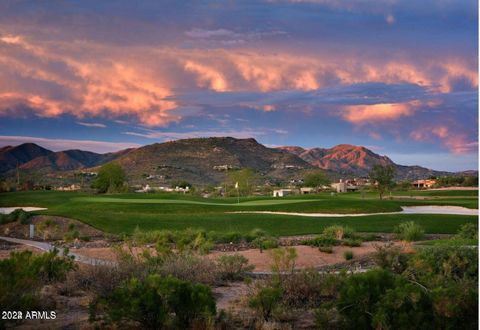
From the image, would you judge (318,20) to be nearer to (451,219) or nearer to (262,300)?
(262,300)

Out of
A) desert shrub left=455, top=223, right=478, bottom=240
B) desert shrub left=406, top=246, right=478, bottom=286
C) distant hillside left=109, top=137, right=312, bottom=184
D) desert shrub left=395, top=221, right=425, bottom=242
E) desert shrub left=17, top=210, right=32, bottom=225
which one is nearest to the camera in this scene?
desert shrub left=406, top=246, right=478, bottom=286

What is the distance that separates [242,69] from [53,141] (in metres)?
17.6

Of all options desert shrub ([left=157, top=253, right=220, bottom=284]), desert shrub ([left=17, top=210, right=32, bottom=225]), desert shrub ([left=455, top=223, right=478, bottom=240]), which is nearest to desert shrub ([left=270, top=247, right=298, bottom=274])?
desert shrub ([left=157, top=253, right=220, bottom=284])

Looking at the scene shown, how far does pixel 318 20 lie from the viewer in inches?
646

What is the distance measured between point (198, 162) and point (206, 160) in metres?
2.44

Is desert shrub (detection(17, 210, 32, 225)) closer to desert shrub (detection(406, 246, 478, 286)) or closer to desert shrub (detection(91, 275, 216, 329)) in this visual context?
desert shrub (detection(406, 246, 478, 286))

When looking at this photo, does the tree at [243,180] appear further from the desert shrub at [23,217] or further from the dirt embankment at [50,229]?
the dirt embankment at [50,229]

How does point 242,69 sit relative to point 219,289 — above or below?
above

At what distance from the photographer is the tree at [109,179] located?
7356cm

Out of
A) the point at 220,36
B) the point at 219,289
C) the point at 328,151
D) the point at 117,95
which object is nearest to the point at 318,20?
the point at 220,36

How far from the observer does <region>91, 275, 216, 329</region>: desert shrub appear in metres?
8.08

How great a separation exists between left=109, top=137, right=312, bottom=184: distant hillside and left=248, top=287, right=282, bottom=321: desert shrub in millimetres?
104607

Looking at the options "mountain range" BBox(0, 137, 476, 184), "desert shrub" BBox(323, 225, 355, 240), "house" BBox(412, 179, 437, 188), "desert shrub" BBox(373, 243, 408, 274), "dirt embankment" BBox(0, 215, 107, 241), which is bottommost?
"dirt embankment" BBox(0, 215, 107, 241)

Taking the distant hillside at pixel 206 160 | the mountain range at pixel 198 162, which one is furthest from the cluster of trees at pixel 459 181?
the distant hillside at pixel 206 160
